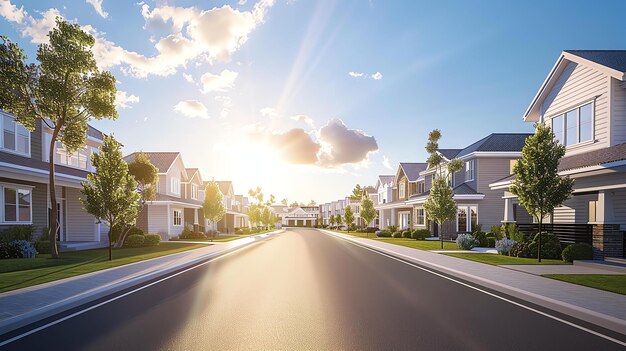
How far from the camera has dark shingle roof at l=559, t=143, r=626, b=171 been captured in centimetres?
1453

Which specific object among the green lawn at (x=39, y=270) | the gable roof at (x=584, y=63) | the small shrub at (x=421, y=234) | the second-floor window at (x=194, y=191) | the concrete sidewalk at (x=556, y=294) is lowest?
the small shrub at (x=421, y=234)

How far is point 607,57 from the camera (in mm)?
18469

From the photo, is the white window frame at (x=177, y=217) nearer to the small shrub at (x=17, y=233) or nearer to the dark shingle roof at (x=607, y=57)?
the small shrub at (x=17, y=233)

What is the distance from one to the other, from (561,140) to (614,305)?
14316 mm

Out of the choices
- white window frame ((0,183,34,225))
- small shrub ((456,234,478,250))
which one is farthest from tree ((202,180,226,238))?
small shrub ((456,234,478,250))

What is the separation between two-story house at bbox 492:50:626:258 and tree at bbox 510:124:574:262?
39.1 inches

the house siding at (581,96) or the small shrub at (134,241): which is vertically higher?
the house siding at (581,96)

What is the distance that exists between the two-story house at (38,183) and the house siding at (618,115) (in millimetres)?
25306

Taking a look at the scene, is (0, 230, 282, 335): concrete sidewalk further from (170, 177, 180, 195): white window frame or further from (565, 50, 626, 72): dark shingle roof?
(170, 177, 180, 195): white window frame

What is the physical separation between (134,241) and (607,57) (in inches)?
1154

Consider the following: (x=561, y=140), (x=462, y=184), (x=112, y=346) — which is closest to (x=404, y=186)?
(x=462, y=184)

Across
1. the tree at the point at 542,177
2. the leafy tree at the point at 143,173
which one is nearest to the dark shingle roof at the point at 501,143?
the tree at the point at 542,177

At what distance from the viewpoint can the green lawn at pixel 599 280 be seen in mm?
9858

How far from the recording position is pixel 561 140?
781 inches
